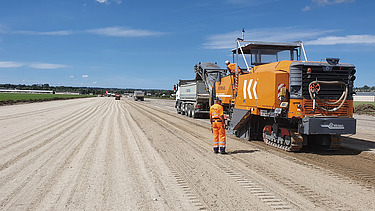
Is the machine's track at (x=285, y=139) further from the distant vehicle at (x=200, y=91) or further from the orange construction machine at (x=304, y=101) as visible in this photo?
the distant vehicle at (x=200, y=91)

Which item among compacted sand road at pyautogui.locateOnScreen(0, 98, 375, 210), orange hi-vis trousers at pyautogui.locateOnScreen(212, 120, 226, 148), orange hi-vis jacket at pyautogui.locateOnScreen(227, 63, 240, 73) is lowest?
compacted sand road at pyautogui.locateOnScreen(0, 98, 375, 210)

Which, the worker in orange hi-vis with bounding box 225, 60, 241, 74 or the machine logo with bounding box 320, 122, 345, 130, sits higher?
the worker in orange hi-vis with bounding box 225, 60, 241, 74

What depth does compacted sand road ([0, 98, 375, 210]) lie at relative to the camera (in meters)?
4.88

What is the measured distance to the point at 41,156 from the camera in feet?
26.9

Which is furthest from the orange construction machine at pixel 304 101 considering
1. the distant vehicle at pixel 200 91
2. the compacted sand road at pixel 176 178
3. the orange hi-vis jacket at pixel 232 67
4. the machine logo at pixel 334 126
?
the distant vehicle at pixel 200 91

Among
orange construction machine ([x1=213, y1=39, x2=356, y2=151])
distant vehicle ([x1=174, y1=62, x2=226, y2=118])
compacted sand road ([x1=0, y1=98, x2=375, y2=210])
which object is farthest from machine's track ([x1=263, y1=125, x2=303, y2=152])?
distant vehicle ([x1=174, y1=62, x2=226, y2=118])

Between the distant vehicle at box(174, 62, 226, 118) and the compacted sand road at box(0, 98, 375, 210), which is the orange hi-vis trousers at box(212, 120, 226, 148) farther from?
the distant vehicle at box(174, 62, 226, 118)

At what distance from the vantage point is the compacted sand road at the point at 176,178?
488 centimetres

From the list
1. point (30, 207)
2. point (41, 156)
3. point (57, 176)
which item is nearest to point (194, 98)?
point (41, 156)

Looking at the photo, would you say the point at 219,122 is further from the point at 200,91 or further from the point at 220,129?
the point at 200,91

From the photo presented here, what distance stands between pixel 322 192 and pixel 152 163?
389 cm

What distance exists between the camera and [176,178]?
20.6ft

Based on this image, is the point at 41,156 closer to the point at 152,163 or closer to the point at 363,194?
the point at 152,163

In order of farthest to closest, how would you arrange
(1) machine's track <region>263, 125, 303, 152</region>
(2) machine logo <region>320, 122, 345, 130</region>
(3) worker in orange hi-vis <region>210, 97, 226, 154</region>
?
(1) machine's track <region>263, 125, 303, 152</region> → (3) worker in orange hi-vis <region>210, 97, 226, 154</region> → (2) machine logo <region>320, 122, 345, 130</region>
